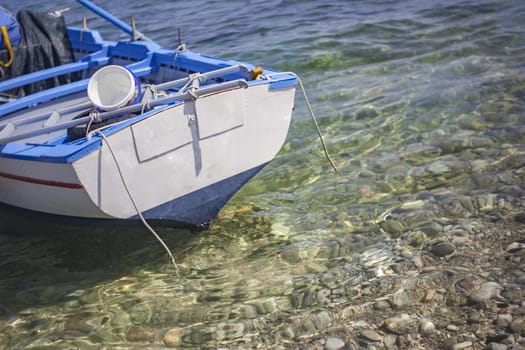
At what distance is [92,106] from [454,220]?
10.4ft

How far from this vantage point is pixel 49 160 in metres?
4.41

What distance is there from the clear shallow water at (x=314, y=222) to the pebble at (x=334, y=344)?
0.40 metres

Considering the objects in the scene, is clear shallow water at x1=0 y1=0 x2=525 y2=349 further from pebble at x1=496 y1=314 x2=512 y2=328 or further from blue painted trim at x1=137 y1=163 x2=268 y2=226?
pebble at x1=496 y1=314 x2=512 y2=328

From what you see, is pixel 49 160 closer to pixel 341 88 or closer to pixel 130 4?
pixel 341 88

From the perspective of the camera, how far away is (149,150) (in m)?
4.49

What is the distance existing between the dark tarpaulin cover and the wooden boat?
241 cm

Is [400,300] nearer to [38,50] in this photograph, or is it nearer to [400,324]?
[400,324]

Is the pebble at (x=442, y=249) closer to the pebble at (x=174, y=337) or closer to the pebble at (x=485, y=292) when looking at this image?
the pebble at (x=485, y=292)

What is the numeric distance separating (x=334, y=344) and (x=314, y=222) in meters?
1.77

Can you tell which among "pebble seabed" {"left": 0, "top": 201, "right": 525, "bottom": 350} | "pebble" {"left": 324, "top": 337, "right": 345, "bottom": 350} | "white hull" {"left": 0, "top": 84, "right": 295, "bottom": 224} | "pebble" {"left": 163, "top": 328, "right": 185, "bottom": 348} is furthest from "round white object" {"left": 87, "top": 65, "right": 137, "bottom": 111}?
"pebble" {"left": 324, "top": 337, "right": 345, "bottom": 350}

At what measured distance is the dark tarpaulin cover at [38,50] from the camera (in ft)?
24.3

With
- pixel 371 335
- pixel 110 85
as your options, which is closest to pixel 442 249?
pixel 371 335

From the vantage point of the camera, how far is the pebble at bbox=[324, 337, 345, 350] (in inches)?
147

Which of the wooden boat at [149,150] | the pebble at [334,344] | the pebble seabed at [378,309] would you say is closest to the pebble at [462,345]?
the pebble seabed at [378,309]
